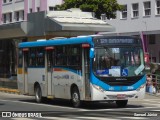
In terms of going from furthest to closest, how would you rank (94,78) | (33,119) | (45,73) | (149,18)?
(149,18)
(45,73)
(94,78)
(33,119)

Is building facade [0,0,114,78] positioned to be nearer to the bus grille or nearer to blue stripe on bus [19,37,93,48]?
blue stripe on bus [19,37,93,48]

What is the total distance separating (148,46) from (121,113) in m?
36.5

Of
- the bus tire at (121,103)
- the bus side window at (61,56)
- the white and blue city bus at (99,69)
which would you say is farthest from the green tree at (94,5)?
the bus tire at (121,103)

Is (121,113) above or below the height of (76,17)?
below

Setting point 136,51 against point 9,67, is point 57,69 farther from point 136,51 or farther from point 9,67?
point 9,67

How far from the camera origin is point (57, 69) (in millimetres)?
23109

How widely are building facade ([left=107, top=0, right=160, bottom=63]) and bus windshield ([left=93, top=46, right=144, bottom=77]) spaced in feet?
99.0

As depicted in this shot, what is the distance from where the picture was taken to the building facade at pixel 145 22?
2046 inches

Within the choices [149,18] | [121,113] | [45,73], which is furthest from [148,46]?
[121,113]

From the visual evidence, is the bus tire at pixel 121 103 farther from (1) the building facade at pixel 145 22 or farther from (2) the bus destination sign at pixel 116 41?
(1) the building facade at pixel 145 22

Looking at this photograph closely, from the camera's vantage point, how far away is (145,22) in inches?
2080

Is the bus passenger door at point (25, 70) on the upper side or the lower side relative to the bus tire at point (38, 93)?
upper

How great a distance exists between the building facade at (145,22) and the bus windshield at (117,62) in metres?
30.2

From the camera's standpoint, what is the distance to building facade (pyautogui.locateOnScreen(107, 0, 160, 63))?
5197 cm
